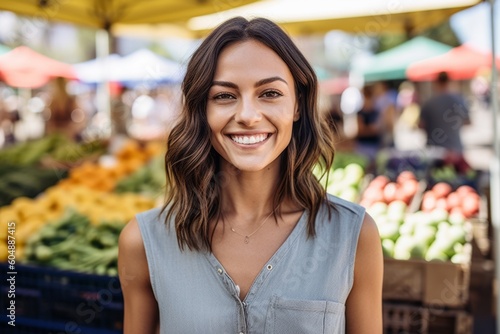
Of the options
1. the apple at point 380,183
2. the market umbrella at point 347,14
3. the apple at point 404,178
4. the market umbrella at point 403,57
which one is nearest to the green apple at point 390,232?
the apple at point 380,183

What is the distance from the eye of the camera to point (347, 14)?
299 inches

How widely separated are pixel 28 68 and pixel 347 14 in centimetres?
862

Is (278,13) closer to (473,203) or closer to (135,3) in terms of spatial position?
(135,3)

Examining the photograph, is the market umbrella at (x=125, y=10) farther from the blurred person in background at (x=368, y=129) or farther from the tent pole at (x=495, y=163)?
the blurred person in background at (x=368, y=129)

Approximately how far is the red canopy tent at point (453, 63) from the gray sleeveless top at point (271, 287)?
8.87m

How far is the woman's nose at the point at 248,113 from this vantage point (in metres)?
1.48

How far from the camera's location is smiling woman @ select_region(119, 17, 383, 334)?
60.1 inches

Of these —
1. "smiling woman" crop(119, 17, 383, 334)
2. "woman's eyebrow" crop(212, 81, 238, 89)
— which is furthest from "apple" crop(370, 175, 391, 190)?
"woman's eyebrow" crop(212, 81, 238, 89)

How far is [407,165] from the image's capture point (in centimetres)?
592

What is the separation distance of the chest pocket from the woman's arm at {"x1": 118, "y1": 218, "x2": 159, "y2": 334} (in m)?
0.38

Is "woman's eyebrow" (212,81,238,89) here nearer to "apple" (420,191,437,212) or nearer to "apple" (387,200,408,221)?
"apple" (387,200,408,221)

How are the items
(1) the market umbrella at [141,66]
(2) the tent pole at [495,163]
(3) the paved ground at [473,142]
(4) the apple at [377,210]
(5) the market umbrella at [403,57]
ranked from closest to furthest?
1. (2) the tent pole at [495,163]
2. (4) the apple at [377,210]
3. (5) the market umbrella at [403,57]
4. (1) the market umbrella at [141,66]
5. (3) the paved ground at [473,142]

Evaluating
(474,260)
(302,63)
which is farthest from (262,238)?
(474,260)

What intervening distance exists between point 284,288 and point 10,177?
4149 millimetres
